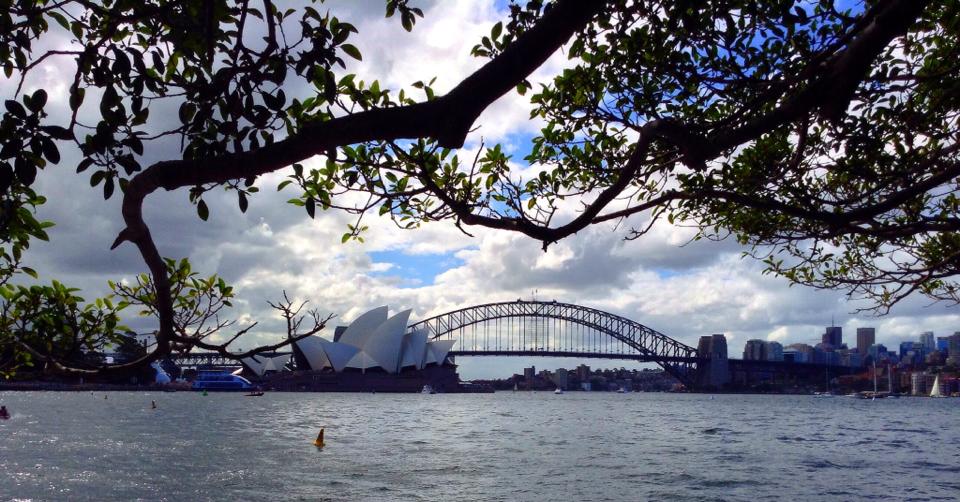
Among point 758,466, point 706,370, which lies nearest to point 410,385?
point 706,370

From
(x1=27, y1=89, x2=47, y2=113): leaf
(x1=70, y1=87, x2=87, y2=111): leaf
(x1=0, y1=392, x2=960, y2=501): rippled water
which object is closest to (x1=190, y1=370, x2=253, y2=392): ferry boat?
(x1=0, y1=392, x2=960, y2=501): rippled water

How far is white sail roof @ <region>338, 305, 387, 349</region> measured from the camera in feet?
362

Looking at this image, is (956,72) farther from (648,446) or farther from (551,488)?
(648,446)

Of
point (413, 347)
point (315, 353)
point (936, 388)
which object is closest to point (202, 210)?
point (413, 347)

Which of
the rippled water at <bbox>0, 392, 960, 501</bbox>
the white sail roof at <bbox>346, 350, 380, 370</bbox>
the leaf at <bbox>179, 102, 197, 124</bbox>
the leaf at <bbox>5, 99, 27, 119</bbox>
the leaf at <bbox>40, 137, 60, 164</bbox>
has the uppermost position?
the leaf at <bbox>179, 102, 197, 124</bbox>

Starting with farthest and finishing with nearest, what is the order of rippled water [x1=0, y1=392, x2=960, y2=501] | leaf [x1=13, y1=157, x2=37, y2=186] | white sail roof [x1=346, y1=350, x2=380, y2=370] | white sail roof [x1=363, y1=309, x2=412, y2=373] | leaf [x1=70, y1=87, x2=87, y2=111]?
white sail roof [x1=346, y1=350, x2=380, y2=370]
white sail roof [x1=363, y1=309, x2=412, y2=373]
rippled water [x1=0, y1=392, x2=960, y2=501]
leaf [x1=70, y1=87, x2=87, y2=111]
leaf [x1=13, y1=157, x2=37, y2=186]

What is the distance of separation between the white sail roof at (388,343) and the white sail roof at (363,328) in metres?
0.66

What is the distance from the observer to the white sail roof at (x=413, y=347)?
116625 mm

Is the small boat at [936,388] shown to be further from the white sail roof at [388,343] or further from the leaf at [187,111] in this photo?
the leaf at [187,111]

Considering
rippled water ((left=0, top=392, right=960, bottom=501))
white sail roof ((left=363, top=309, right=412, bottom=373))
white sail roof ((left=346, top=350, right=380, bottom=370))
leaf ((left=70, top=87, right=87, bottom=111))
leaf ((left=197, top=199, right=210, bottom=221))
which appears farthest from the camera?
white sail roof ((left=346, top=350, right=380, bottom=370))

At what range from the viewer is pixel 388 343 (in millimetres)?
112188

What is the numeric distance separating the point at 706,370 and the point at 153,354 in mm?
135276

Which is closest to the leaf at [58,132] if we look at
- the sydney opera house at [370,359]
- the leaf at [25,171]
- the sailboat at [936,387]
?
the leaf at [25,171]

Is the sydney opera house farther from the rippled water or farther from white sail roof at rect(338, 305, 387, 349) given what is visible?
the rippled water
